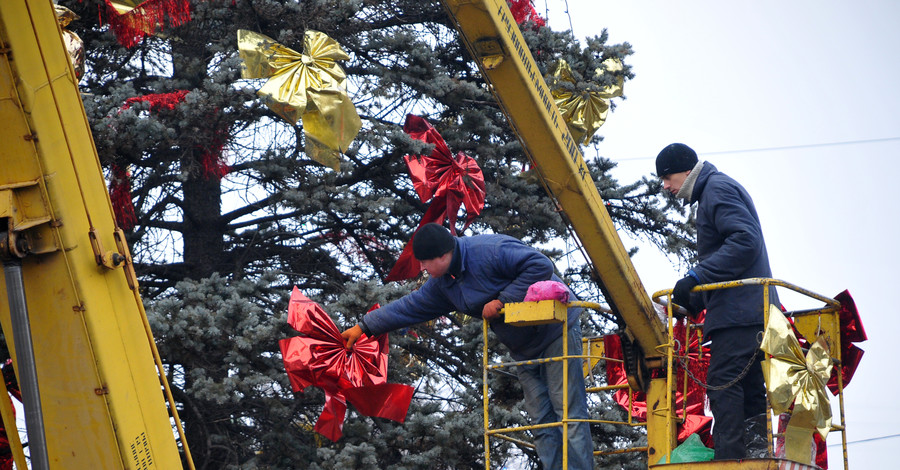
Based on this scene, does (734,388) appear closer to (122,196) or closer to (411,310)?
(411,310)

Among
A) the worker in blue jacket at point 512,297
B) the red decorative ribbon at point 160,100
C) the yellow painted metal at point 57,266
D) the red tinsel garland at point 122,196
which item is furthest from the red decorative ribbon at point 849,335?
the red tinsel garland at point 122,196

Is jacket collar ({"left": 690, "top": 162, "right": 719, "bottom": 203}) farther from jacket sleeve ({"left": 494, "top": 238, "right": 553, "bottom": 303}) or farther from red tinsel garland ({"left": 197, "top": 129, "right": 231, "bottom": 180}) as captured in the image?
red tinsel garland ({"left": 197, "top": 129, "right": 231, "bottom": 180})

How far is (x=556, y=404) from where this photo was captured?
5699 millimetres

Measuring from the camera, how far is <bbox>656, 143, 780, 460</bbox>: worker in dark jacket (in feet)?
16.5

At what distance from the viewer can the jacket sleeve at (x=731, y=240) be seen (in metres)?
5.07

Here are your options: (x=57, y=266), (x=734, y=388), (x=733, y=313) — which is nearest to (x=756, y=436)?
(x=734, y=388)

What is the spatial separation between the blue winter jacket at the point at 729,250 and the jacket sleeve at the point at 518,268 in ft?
3.12

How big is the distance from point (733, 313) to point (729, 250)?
330mm

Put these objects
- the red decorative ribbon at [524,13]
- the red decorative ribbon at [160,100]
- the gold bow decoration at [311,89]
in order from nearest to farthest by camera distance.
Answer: the gold bow decoration at [311,89], the red decorative ribbon at [160,100], the red decorative ribbon at [524,13]

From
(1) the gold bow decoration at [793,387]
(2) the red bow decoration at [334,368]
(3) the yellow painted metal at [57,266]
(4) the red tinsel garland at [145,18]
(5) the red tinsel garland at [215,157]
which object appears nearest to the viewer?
(3) the yellow painted metal at [57,266]

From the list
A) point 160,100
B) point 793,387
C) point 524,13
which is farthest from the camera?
point 524,13

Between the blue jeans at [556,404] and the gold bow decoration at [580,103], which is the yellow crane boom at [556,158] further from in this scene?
the gold bow decoration at [580,103]

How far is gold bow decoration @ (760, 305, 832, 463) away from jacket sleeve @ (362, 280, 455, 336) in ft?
7.22

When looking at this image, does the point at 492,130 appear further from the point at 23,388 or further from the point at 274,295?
the point at 23,388
